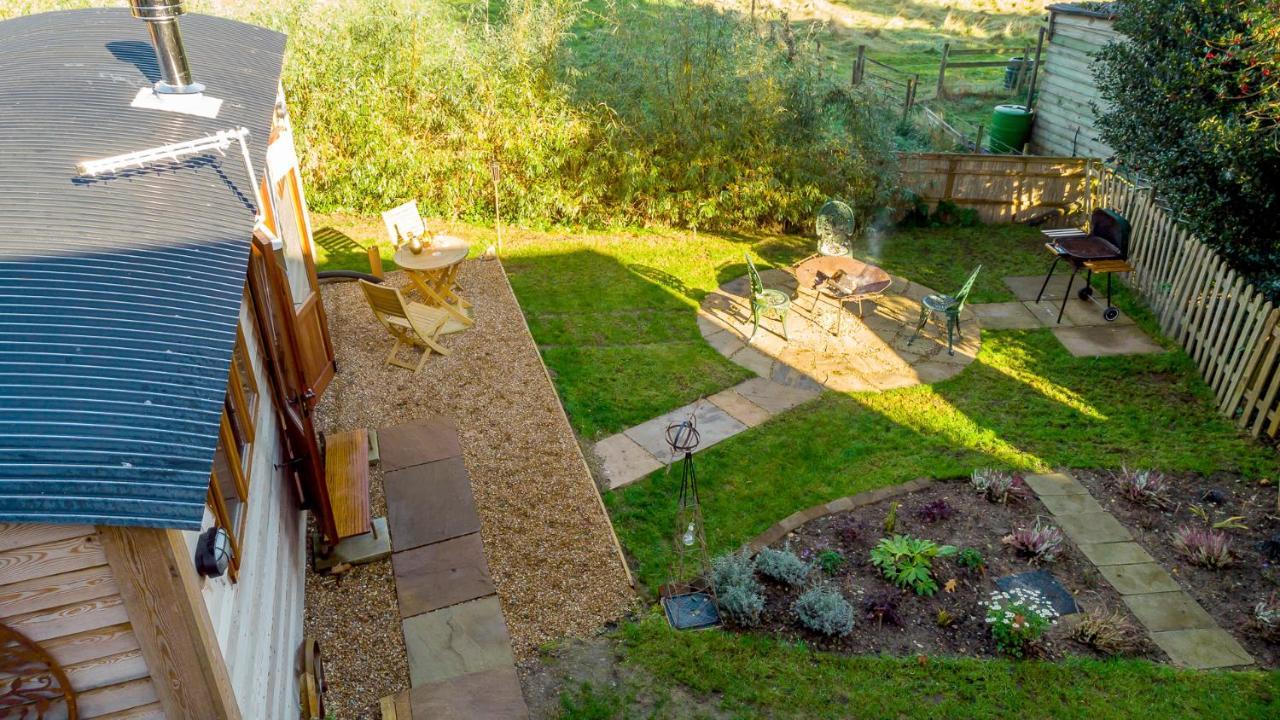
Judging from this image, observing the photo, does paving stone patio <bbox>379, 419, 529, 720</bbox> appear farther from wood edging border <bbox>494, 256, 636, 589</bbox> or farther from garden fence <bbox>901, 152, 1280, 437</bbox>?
garden fence <bbox>901, 152, 1280, 437</bbox>

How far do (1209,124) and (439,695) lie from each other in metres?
8.59

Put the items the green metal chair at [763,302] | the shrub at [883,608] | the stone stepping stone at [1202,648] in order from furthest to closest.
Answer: the green metal chair at [763,302], the shrub at [883,608], the stone stepping stone at [1202,648]

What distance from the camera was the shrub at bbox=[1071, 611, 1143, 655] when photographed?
5.30 meters

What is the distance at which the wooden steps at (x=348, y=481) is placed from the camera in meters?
5.66

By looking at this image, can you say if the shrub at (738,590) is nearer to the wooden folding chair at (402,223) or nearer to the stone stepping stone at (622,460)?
the stone stepping stone at (622,460)

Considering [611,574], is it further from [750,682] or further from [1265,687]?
[1265,687]

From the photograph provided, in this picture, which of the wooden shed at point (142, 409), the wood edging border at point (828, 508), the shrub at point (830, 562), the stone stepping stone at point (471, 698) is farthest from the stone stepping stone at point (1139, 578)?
the wooden shed at point (142, 409)

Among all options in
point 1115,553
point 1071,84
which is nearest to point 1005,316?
point 1115,553

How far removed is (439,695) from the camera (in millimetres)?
4895

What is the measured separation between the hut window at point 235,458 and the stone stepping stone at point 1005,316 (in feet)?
26.1

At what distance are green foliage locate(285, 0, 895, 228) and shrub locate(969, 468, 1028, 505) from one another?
5713 millimetres


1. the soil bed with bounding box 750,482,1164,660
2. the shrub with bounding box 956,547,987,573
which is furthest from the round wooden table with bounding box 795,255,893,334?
the shrub with bounding box 956,547,987,573

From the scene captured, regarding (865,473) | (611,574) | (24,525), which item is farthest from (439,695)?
(865,473)

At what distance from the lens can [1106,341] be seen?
29.8 feet
